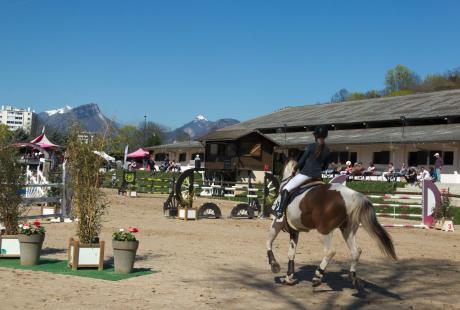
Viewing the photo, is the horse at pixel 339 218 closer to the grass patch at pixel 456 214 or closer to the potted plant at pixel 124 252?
the potted plant at pixel 124 252

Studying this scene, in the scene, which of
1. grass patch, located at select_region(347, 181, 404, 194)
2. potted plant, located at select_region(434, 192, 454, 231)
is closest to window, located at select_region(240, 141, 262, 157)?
grass patch, located at select_region(347, 181, 404, 194)

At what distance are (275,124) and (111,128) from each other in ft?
161

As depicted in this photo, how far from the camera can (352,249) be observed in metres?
8.26

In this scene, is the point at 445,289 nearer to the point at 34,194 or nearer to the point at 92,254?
the point at 92,254

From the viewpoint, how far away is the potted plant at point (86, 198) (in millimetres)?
9688

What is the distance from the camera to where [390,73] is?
4594 inches

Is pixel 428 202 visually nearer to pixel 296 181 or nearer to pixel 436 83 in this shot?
pixel 296 181

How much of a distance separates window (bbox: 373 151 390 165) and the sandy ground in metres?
27.5

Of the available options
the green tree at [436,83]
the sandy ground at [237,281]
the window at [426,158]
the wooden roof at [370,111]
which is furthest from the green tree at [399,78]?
the sandy ground at [237,281]

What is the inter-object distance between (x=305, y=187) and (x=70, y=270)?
4.12 metres

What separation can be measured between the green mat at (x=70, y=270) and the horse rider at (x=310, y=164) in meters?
2.59

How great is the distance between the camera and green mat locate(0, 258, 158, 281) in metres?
9.15

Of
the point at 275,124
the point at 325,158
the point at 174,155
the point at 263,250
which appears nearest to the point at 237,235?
the point at 263,250

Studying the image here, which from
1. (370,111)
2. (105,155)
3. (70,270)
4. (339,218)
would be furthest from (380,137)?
(70,270)
